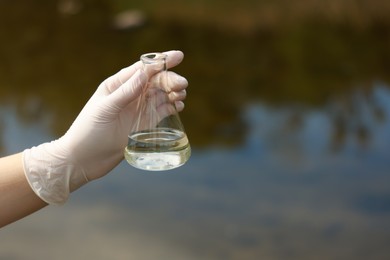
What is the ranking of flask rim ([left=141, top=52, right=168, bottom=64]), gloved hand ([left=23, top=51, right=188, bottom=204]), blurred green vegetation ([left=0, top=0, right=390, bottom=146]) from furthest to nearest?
blurred green vegetation ([left=0, top=0, right=390, bottom=146]) < gloved hand ([left=23, top=51, right=188, bottom=204]) < flask rim ([left=141, top=52, right=168, bottom=64])

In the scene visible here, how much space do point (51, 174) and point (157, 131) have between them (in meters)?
0.32

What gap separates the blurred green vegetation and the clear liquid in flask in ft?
10.9

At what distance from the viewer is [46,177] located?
1.64m

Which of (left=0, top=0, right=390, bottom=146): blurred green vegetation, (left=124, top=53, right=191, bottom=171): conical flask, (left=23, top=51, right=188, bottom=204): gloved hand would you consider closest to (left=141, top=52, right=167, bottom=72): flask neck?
(left=124, top=53, right=191, bottom=171): conical flask

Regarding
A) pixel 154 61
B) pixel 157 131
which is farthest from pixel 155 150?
pixel 154 61

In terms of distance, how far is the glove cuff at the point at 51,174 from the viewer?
5.37ft

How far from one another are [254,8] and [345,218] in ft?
13.4

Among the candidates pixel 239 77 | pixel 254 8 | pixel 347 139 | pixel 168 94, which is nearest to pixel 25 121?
pixel 239 77

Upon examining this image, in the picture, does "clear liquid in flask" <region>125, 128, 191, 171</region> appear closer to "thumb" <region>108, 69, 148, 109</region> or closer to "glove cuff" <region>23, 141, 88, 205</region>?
"thumb" <region>108, 69, 148, 109</region>

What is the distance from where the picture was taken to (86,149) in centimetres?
162

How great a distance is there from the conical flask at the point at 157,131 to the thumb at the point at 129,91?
0.01 meters

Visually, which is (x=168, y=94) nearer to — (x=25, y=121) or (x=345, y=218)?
(x=345, y=218)

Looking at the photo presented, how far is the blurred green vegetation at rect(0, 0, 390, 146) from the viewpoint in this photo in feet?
18.0

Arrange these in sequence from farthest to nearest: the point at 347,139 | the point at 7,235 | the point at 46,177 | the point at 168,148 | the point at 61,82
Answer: the point at 61,82 < the point at 347,139 < the point at 7,235 < the point at 46,177 < the point at 168,148
